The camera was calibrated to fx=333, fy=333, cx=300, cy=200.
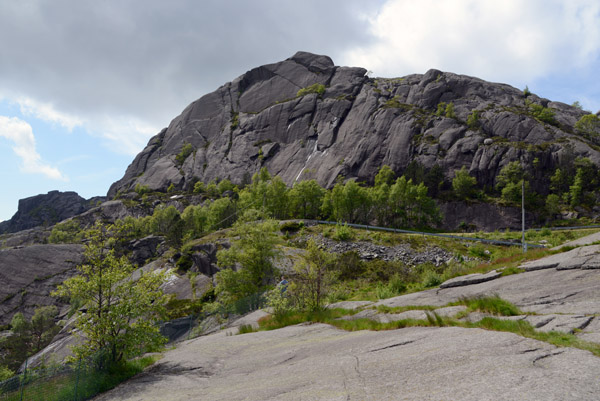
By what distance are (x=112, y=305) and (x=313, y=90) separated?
17081 cm

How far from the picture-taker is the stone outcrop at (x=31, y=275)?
81.6 metres

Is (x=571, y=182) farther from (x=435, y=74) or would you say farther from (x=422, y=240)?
(x=435, y=74)

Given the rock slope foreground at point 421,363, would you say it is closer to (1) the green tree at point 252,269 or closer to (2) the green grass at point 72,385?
(2) the green grass at point 72,385

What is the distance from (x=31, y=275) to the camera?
89.6m

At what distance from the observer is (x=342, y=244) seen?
4966cm

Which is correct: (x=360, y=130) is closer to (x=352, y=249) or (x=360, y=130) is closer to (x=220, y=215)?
(x=220, y=215)

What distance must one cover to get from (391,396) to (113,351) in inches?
528

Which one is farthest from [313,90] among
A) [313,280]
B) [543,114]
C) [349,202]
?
[313,280]

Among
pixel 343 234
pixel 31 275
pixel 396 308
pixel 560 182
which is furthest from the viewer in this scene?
pixel 560 182

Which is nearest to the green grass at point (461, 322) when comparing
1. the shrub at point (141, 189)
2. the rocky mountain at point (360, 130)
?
the rocky mountain at point (360, 130)

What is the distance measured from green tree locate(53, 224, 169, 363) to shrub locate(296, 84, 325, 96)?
163 meters

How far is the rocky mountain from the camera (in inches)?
4274

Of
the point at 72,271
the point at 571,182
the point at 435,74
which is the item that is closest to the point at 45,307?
the point at 72,271

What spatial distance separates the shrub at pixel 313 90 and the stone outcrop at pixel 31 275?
12322 centimetres
